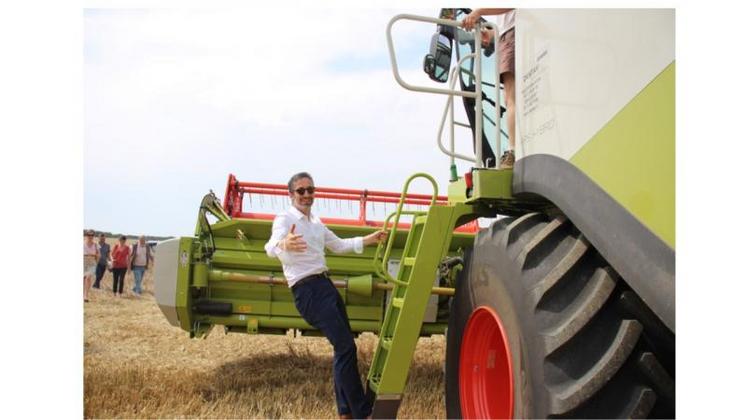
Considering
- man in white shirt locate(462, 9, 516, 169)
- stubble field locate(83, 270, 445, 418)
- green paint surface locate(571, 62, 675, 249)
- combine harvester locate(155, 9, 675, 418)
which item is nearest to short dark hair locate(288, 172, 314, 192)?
combine harvester locate(155, 9, 675, 418)

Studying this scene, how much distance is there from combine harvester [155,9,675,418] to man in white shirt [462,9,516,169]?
0.09m

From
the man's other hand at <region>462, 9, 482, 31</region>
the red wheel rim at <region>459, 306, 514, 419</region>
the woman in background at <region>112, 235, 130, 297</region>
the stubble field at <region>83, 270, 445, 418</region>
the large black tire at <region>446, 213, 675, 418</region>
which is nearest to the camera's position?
the large black tire at <region>446, 213, 675, 418</region>

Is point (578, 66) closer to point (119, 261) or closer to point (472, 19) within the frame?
point (472, 19)

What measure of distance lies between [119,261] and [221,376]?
386 inches

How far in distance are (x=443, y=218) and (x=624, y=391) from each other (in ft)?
4.59

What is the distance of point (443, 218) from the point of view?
3107mm

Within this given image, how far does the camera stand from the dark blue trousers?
343cm

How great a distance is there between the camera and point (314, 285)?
11.7 feet

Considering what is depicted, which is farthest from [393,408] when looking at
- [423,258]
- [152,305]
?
[152,305]

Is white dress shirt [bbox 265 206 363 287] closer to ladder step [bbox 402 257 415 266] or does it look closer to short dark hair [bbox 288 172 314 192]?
short dark hair [bbox 288 172 314 192]

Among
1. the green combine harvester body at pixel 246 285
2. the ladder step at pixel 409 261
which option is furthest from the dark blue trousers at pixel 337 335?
the green combine harvester body at pixel 246 285

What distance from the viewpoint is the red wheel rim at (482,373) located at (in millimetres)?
2797

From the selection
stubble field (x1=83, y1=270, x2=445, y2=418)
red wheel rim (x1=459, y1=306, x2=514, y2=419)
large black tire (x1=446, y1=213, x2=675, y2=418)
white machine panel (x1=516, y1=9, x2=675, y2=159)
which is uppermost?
white machine panel (x1=516, y1=9, x2=675, y2=159)

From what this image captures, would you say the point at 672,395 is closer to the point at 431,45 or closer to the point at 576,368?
the point at 576,368
